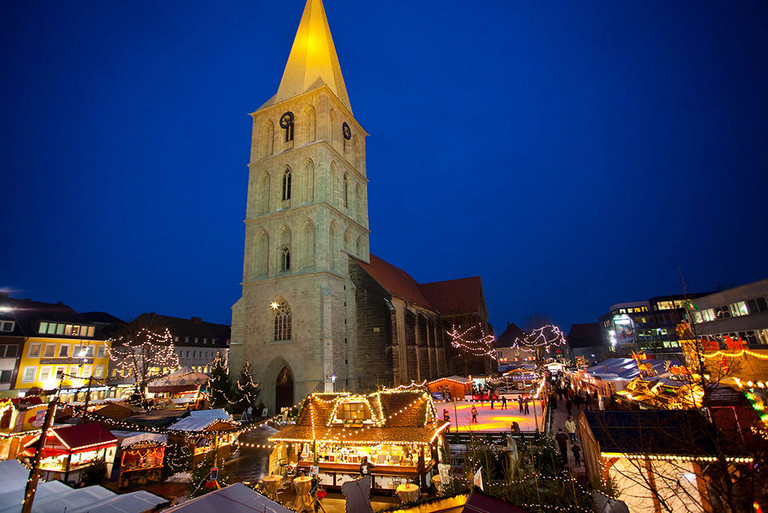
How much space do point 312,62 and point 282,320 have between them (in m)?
25.3

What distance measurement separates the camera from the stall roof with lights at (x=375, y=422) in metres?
12.1

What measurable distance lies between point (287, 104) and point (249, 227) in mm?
12007

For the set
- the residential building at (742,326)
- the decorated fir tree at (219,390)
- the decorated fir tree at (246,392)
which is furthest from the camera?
the decorated fir tree at (246,392)

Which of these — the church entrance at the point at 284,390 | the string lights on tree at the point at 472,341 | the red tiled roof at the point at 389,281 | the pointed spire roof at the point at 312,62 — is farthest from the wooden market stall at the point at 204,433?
the string lights on tree at the point at 472,341

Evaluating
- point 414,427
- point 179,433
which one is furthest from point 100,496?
point 414,427

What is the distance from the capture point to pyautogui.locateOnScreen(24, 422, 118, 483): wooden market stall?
12.1 meters

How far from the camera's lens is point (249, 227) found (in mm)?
32250

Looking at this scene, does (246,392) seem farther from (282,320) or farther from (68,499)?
(68,499)

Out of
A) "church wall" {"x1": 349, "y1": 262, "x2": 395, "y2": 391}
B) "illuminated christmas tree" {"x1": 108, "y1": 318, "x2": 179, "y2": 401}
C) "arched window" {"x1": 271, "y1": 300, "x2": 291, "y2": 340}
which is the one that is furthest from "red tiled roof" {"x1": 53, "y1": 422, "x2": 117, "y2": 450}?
"illuminated christmas tree" {"x1": 108, "y1": 318, "x2": 179, "y2": 401}

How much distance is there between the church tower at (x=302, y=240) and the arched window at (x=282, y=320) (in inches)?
3.0

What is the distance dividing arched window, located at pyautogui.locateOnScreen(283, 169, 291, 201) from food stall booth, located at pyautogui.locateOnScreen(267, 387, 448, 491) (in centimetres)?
2186

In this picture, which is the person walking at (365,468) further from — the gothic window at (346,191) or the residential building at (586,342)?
the residential building at (586,342)

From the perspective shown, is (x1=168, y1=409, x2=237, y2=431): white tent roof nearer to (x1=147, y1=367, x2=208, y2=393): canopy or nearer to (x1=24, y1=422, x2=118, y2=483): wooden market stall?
(x1=24, y1=422, x2=118, y2=483): wooden market stall

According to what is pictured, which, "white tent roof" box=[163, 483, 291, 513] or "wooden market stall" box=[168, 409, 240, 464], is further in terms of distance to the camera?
"wooden market stall" box=[168, 409, 240, 464]
